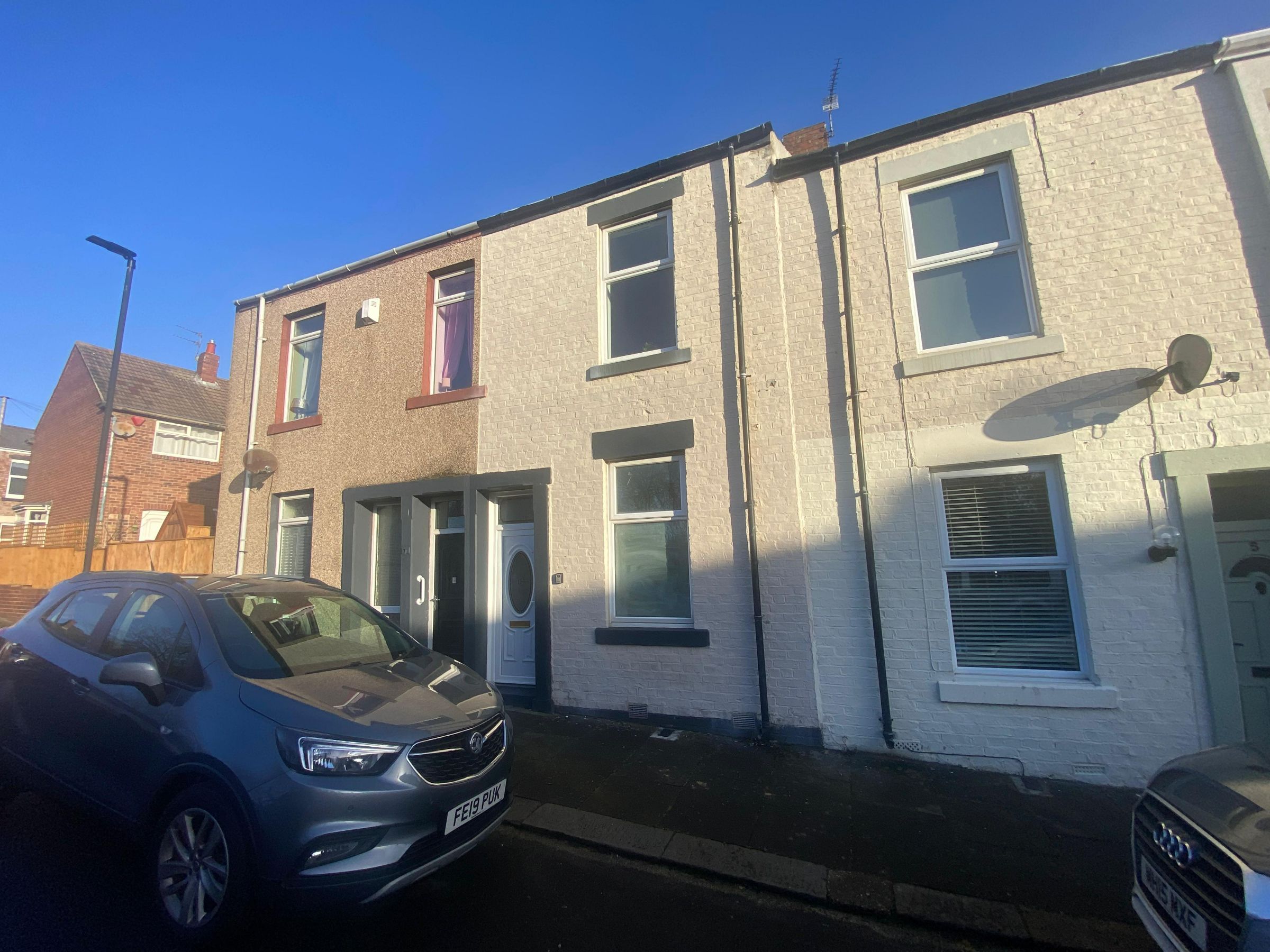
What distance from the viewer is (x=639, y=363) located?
6.69m

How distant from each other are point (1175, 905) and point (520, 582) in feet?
20.1

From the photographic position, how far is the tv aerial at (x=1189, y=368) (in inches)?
179

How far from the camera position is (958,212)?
19.5 ft

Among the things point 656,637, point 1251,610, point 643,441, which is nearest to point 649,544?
point 656,637

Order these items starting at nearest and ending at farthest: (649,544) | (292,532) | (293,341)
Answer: (649,544)
(292,532)
(293,341)

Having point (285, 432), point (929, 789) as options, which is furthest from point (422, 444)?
point (929, 789)

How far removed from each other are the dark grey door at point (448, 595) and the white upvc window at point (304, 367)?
12.0ft

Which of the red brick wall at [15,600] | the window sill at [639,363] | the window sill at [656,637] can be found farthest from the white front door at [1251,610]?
the red brick wall at [15,600]

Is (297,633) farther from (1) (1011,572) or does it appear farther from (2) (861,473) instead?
(1) (1011,572)

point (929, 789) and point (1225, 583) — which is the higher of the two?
point (1225, 583)

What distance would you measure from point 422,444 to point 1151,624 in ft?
25.7

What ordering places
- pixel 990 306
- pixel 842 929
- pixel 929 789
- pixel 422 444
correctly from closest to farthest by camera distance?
pixel 842 929, pixel 929 789, pixel 990 306, pixel 422 444

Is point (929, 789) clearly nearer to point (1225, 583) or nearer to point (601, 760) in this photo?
point (601, 760)

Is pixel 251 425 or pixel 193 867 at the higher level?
pixel 251 425
